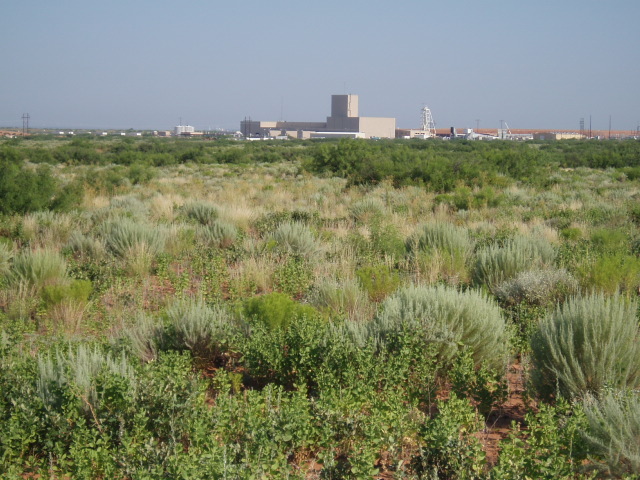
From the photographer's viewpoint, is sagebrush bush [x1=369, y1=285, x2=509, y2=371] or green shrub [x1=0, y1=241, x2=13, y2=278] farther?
green shrub [x1=0, y1=241, x2=13, y2=278]

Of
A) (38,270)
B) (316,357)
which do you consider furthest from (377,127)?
(316,357)

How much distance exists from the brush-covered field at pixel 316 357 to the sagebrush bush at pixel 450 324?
0.02 meters

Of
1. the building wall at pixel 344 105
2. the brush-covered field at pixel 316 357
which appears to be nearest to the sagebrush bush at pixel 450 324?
the brush-covered field at pixel 316 357

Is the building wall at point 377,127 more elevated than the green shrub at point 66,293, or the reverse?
the building wall at point 377,127

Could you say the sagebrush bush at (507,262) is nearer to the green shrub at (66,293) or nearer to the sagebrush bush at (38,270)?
the green shrub at (66,293)

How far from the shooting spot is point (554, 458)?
3109 millimetres

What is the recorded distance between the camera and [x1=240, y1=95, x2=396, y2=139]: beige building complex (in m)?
135

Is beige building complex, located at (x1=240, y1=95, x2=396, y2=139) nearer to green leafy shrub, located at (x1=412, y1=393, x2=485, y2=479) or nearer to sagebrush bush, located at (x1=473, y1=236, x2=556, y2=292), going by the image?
sagebrush bush, located at (x1=473, y1=236, x2=556, y2=292)

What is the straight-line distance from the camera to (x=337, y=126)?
14112 cm

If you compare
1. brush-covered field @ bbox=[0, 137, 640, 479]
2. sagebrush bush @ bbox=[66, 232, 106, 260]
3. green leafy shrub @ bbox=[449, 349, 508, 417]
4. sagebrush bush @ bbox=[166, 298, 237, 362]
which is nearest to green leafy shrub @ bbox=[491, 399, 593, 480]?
brush-covered field @ bbox=[0, 137, 640, 479]

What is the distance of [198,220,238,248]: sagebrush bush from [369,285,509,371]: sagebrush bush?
19.1 feet

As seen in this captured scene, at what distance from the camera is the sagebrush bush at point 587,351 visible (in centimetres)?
436

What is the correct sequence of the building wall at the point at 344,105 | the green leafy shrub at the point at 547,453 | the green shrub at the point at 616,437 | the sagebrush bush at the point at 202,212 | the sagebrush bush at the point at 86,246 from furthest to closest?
the building wall at the point at 344,105 < the sagebrush bush at the point at 202,212 < the sagebrush bush at the point at 86,246 < the green shrub at the point at 616,437 < the green leafy shrub at the point at 547,453

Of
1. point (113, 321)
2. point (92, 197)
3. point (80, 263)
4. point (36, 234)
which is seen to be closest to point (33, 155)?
point (92, 197)
